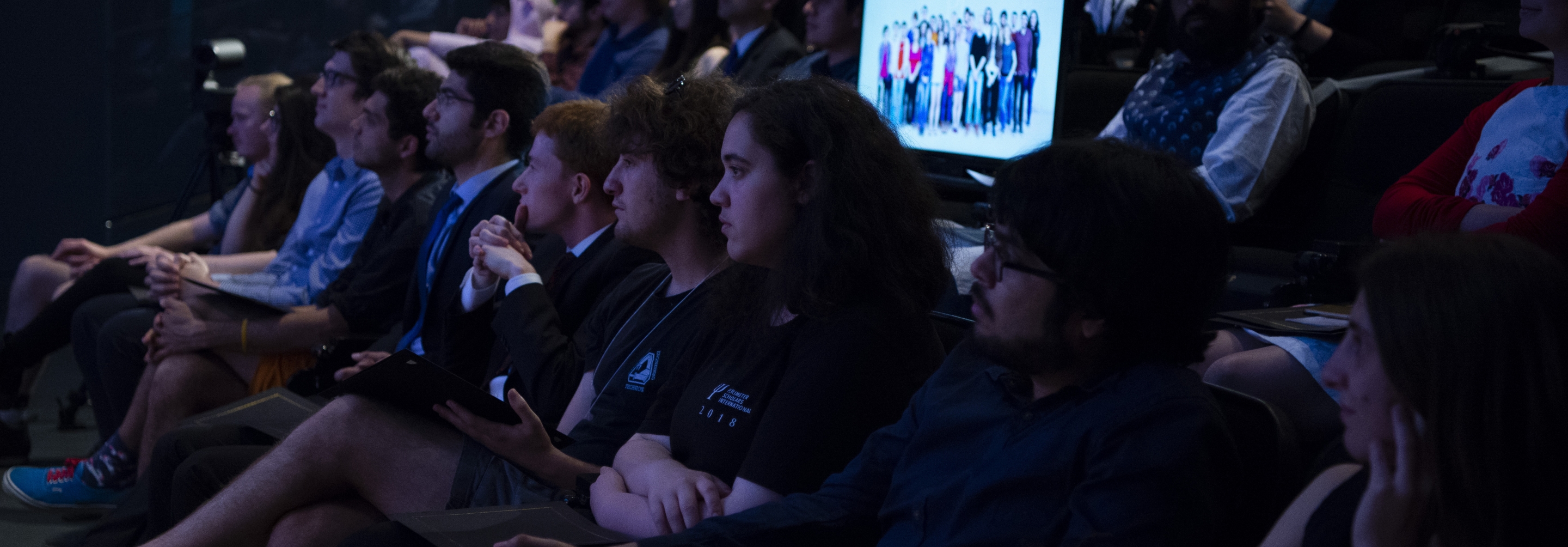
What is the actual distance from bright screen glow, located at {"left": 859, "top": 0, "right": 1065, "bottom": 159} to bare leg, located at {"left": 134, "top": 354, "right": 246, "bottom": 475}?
1.76m

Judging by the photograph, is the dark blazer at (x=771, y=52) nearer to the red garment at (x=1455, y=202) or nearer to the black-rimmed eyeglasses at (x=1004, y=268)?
the red garment at (x=1455, y=202)

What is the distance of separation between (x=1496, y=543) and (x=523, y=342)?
1563mm

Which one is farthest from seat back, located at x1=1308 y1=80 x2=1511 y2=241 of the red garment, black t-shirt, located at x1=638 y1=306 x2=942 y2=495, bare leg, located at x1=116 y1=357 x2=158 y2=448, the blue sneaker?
the blue sneaker

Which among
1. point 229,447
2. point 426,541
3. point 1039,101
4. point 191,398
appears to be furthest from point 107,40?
point 426,541

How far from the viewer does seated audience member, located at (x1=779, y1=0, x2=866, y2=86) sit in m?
3.55

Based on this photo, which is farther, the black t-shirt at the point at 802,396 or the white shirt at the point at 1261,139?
the white shirt at the point at 1261,139

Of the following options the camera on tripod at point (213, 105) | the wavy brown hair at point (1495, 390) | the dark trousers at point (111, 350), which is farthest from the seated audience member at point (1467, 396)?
the camera on tripod at point (213, 105)

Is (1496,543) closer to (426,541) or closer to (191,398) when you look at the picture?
(426,541)

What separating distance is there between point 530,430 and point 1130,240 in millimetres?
913

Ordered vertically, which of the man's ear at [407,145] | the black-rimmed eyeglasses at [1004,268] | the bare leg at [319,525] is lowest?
the bare leg at [319,525]

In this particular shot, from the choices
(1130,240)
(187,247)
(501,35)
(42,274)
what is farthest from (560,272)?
(501,35)

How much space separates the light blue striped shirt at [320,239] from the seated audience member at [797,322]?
1.91m

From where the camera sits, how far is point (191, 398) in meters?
2.90

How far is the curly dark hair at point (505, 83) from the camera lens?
2908mm
